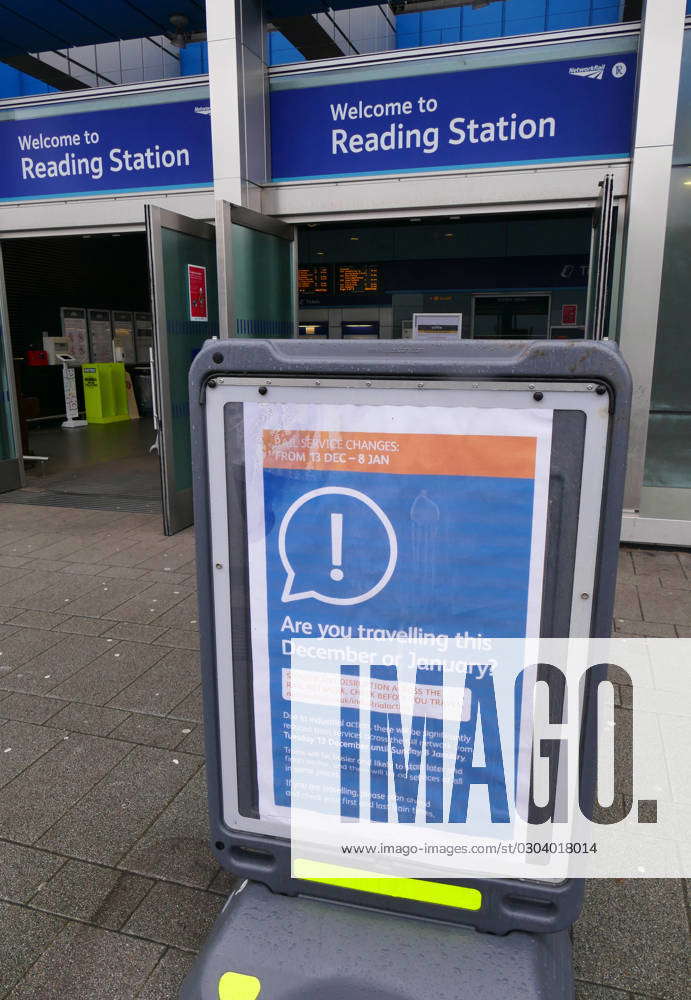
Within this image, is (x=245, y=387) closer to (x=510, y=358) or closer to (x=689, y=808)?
(x=510, y=358)

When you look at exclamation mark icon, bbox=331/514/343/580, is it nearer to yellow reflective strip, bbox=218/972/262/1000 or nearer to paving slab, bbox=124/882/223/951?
yellow reflective strip, bbox=218/972/262/1000

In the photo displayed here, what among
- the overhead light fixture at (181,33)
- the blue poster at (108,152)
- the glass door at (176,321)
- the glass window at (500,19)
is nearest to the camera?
the glass door at (176,321)

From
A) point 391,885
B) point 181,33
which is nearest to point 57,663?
point 391,885

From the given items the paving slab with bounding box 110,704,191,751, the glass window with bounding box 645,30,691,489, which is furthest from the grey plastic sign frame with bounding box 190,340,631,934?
the glass window with bounding box 645,30,691,489

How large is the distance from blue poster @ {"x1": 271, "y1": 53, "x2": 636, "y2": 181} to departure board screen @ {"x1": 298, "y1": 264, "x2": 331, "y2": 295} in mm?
7017

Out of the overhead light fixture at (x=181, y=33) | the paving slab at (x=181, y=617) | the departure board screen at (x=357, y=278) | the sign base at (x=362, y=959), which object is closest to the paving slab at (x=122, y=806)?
the sign base at (x=362, y=959)

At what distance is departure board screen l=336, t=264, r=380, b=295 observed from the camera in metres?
13.2

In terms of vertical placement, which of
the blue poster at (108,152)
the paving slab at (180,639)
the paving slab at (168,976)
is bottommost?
the paving slab at (180,639)

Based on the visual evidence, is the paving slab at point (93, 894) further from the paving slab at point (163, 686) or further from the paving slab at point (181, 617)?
the paving slab at point (181, 617)

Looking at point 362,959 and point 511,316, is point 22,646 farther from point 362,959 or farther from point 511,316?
point 511,316

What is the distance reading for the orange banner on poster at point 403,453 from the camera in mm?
1558

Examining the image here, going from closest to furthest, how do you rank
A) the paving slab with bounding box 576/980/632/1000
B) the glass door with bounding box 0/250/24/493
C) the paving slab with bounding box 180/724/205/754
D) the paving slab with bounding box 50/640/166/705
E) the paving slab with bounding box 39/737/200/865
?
1. the paving slab with bounding box 576/980/632/1000
2. the paving slab with bounding box 39/737/200/865
3. the paving slab with bounding box 180/724/205/754
4. the paving slab with bounding box 50/640/166/705
5. the glass door with bounding box 0/250/24/493

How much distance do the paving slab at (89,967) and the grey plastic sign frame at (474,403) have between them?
1.49 feet

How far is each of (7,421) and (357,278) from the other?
7240 mm
